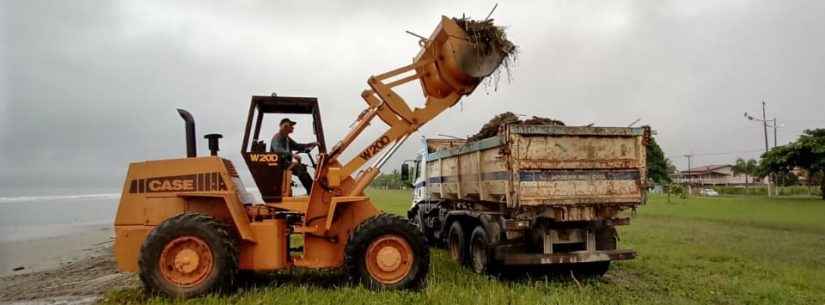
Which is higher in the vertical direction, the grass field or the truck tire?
the truck tire

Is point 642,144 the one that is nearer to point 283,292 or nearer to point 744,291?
point 744,291

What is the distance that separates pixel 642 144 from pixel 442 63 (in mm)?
3191

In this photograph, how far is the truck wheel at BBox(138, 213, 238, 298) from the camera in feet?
19.2

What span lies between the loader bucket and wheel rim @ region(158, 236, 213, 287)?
11.6 feet

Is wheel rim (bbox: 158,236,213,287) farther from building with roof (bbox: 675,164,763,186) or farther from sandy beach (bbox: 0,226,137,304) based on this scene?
building with roof (bbox: 675,164,763,186)

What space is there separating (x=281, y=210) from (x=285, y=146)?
85 cm

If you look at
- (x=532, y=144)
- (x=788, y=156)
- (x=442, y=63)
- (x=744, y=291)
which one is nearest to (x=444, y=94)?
(x=442, y=63)

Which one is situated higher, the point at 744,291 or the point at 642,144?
the point at 642,144

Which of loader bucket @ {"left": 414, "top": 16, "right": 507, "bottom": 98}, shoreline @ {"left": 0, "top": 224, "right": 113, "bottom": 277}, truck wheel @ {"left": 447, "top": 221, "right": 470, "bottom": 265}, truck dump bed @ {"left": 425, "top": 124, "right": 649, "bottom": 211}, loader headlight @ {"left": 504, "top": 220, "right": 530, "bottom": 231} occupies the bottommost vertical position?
shoreline @ {"left": 0, "top": 224, "right": 113, "bottom": 277}

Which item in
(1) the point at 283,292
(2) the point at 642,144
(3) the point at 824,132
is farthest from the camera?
(3) the point at 824,132

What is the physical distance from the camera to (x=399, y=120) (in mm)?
6977

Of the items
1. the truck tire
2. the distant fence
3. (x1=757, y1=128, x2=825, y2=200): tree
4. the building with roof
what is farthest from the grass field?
the building with roof

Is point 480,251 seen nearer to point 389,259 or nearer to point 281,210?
point 389,259

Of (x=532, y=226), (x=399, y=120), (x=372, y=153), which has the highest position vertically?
(x=399, y=120)
